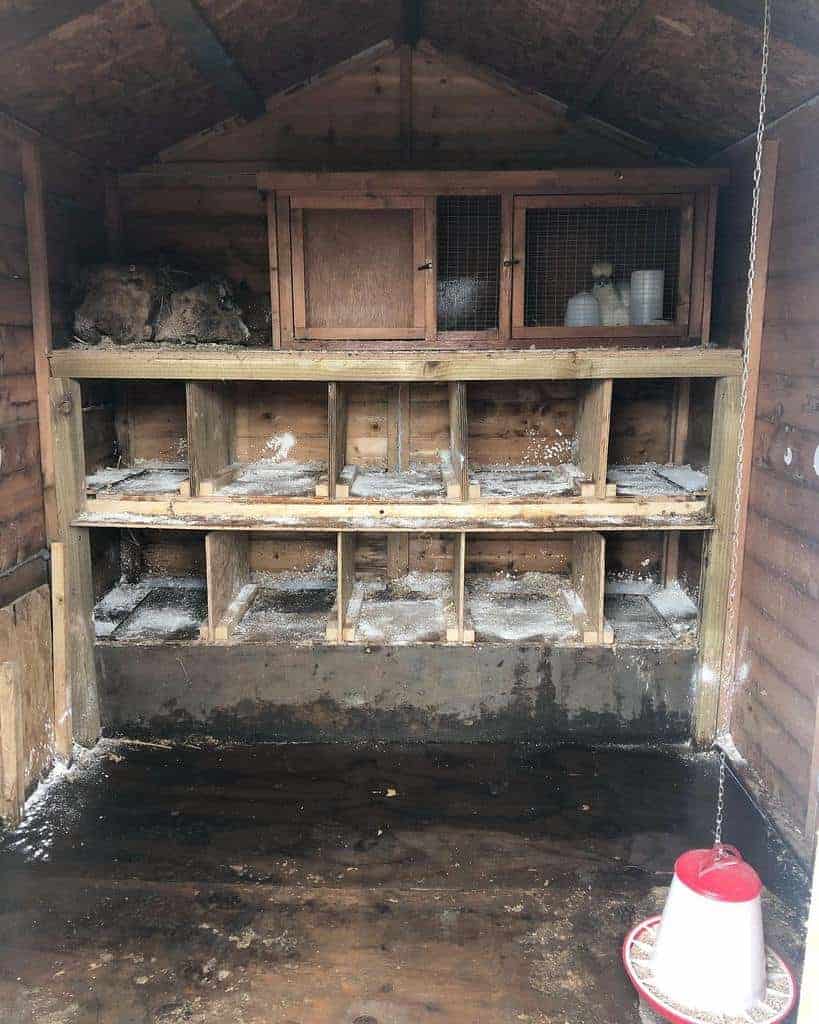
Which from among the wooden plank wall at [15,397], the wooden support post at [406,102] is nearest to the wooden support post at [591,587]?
the wooden support post at [406,102]

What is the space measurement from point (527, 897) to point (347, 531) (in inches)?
45.4

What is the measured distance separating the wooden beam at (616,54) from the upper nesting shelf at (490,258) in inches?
10.8

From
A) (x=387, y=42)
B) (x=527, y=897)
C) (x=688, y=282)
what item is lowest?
(x=527, y=897)

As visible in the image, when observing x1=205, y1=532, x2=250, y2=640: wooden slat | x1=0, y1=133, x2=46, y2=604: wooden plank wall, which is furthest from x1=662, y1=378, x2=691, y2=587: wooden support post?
x1=0, y1=133, x2=46, y2=604: wooden plank wall

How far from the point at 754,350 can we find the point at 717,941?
159 cm

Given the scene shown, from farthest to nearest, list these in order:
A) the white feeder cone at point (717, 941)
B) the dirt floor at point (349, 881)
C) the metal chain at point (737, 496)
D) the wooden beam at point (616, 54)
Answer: the metal chain at point (737, 496) < the wooden beam at point (616, 54) < the dirt floor at point (349, 881) < the white feeder cone at point (717, 941)

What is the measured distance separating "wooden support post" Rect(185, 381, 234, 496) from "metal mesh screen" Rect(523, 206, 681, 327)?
3.50 ft

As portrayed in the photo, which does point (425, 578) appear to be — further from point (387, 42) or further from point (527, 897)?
point (387, 42)

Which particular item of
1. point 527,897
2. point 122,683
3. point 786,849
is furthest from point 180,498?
point 786,849

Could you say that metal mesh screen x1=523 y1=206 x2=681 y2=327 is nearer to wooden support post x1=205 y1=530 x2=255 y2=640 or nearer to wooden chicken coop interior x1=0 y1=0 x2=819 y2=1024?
wooden chicken coop interior x1=0 y1=0 x2=819 y2=1024

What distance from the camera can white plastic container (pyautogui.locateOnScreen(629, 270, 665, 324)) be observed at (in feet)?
8.72

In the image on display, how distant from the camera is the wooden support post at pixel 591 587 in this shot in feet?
8.69

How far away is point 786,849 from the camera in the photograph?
214cm

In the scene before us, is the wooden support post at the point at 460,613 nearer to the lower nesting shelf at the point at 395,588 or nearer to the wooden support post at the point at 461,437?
the lower nesting shelf at the point at 395,588
